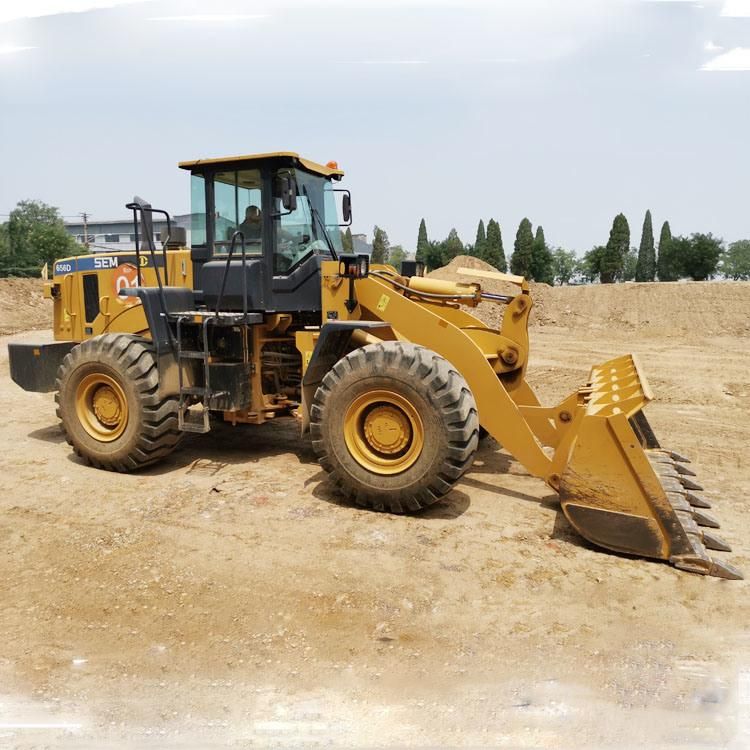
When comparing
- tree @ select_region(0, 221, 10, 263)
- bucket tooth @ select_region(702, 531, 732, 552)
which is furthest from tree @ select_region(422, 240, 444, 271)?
bucket tooth @ select_region(702, 531, 732, 552)

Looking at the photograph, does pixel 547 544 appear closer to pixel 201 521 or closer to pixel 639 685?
pixel 639 685

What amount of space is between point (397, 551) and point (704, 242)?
43487mm

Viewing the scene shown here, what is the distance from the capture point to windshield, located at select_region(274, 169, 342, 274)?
643 centimetres

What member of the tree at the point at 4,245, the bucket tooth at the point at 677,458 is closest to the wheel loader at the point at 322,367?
the bucket tooth at the point at 677,458

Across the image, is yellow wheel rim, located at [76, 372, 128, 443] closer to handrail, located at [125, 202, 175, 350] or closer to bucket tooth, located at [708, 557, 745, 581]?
handrail, located at [125, 202, 175, 350]

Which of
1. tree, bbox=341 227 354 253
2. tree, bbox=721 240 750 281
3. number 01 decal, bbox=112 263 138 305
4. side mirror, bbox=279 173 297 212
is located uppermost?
tree, bbox=721 240 750 281

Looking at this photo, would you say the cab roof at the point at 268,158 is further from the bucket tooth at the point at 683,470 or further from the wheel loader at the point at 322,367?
the bucket tooth at the point at 683,470

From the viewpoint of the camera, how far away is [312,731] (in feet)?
9.33

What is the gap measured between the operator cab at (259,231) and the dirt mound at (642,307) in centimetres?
1497

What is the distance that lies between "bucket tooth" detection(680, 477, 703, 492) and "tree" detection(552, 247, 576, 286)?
74.7 m

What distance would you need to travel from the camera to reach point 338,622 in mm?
3729

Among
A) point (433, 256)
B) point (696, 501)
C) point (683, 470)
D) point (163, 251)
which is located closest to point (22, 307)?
point (163, 251)

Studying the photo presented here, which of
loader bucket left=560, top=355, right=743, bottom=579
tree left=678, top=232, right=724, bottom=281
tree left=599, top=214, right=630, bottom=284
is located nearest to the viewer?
loader bucket left=560, top=355, right=743, bottom=579

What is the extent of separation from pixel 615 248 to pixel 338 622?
5133 cm
